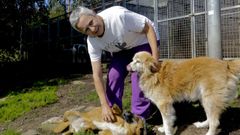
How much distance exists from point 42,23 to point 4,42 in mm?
4575

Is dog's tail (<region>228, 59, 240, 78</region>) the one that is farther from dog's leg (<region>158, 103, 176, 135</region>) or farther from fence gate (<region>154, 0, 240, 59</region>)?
fence gate (<region>154, 0, 240, 59</region>)

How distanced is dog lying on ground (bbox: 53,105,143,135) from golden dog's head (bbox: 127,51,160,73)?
23.2 inches

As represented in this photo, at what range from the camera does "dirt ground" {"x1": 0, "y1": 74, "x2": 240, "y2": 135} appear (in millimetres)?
4820

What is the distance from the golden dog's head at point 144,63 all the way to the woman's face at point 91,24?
1.93 feet

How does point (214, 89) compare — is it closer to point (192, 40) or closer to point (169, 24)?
point (192, 40)

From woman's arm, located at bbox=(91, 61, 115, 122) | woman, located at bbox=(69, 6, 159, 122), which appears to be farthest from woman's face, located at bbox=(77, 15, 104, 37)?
woman's arm, located at bbox=(91, 61, 115, 122)

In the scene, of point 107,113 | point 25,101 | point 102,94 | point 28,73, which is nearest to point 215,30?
point 102,94

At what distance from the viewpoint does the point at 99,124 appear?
4.91 metres

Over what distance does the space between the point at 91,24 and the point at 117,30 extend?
1.44ft

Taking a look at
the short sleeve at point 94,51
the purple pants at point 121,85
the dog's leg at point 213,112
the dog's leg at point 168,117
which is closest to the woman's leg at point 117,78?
the purple pants at point 121,85

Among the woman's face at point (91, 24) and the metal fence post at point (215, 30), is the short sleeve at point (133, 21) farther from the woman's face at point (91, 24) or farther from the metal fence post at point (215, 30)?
the metal fence post at point (215, 30)

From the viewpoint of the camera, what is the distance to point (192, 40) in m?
10.3

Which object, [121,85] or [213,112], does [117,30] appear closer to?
[121,85]

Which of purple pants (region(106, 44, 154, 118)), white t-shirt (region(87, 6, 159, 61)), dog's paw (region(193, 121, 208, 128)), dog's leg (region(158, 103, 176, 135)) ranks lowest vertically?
dog's paw (region(193, 121, 208, 128))
